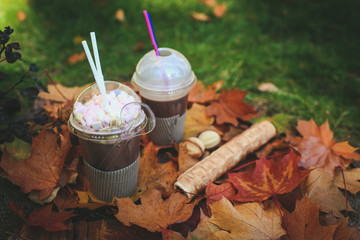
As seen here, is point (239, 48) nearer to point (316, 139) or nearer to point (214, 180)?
point (316, 139)

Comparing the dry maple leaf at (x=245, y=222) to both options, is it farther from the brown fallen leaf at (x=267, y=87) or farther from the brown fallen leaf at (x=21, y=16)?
the brown fallen leaf at (x=21, y=16)

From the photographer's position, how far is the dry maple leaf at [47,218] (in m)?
1.37

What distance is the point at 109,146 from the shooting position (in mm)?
1404

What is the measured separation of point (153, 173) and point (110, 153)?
16.1 inches

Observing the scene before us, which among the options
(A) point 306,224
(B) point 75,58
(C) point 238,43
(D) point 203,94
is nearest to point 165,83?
(D) point 203,94

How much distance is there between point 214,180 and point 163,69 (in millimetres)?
702

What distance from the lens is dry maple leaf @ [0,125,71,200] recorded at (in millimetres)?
1504

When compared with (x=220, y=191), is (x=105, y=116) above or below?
above

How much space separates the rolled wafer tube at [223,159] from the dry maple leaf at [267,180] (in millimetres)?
140

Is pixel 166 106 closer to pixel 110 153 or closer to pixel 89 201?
pixel 110 153

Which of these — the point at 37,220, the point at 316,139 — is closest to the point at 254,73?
the point at 316,139

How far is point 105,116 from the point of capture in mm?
1333

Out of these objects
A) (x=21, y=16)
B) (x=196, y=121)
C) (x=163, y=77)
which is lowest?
(x=196, y=121)

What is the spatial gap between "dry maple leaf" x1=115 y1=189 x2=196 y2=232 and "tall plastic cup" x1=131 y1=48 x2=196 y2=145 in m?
0.57
